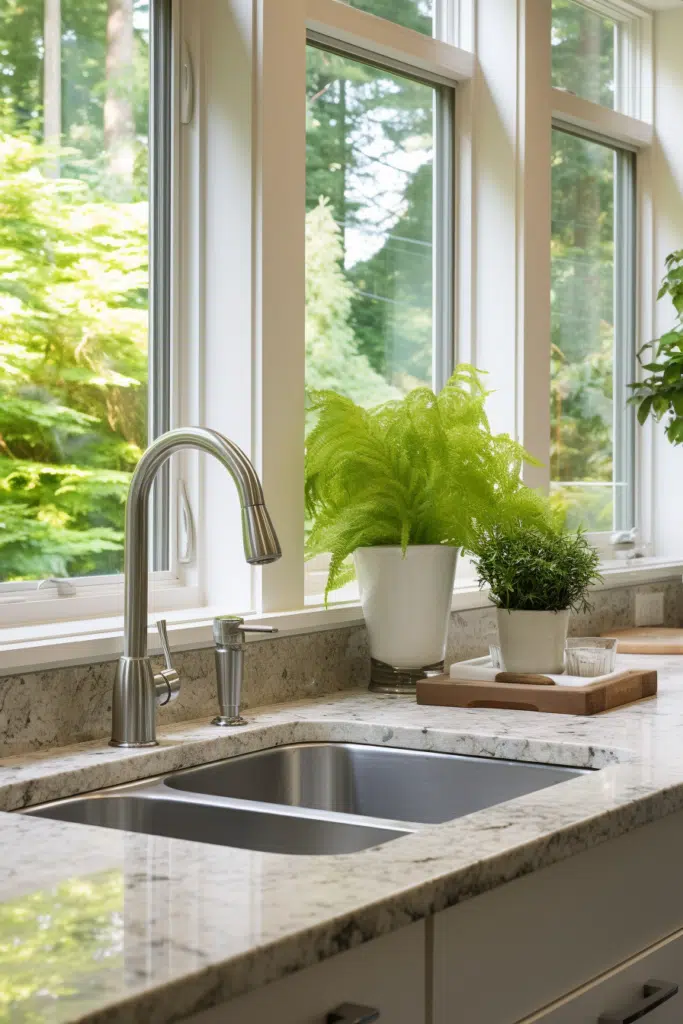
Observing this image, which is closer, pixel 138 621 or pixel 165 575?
pixel 138 621

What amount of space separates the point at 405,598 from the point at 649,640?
2.93 feet

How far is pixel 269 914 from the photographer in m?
0.96

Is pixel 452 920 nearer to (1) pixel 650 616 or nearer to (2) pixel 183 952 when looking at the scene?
(2) pixel 183 952

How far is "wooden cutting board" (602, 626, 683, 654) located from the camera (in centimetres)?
260

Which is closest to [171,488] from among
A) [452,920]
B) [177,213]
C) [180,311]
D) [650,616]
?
[180,311]

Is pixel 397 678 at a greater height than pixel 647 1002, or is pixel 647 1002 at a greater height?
pixel 397 678

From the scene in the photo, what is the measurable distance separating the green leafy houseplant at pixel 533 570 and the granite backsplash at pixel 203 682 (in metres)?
0.25

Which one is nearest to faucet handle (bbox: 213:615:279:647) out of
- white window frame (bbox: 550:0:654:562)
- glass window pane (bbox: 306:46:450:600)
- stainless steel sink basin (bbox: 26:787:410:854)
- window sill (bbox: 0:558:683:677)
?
window sill (bbox: 0:558:683:677)

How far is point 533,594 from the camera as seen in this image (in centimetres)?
200

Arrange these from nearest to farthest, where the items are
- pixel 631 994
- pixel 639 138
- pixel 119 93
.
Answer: pixel 631 994 → pixel 119 93 → pixel 639 138

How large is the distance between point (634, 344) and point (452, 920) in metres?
2.67

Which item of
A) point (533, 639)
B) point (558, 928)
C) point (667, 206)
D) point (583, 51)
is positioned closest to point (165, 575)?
point (533, 639)

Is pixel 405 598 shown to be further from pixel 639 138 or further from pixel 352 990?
pixel 639 138

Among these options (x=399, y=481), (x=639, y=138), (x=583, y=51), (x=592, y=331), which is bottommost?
(x=399, y=481)
